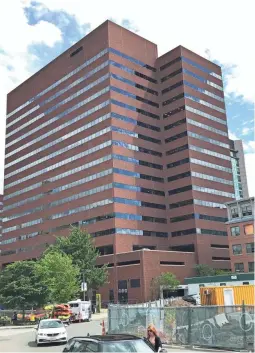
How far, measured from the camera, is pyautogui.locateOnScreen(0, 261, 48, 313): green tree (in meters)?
52.0

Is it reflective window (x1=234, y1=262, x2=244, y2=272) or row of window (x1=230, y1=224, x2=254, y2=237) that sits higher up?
row of window (x1=230, y1=224, x2=254, y2=237)

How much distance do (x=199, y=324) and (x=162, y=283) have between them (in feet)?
196

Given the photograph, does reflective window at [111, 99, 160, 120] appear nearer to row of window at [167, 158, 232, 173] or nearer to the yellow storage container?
row of window at [167, 158, 232, 173]

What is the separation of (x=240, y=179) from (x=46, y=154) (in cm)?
10107

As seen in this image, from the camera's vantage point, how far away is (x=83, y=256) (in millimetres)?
77062

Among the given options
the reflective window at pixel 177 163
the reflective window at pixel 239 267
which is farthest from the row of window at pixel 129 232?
the reflective window at pixel 239 267

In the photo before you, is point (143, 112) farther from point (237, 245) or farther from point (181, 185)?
point (237, 245)

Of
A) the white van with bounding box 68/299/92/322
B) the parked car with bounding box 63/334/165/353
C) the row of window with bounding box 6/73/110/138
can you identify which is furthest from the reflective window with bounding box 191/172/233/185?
the parked car with bounding box 63/334/165/353

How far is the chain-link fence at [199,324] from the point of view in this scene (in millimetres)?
18078

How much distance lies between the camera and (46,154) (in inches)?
4510

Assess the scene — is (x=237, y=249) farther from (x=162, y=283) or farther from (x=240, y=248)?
(x=162, y=283)

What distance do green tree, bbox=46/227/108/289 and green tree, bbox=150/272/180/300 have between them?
974cm

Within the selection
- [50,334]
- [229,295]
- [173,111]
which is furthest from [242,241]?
[50,334]

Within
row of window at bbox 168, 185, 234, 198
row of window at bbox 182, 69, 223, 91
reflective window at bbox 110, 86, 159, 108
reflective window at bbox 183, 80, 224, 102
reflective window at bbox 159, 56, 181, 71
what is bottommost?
row of window at bbox 168, 185, 234, 198
